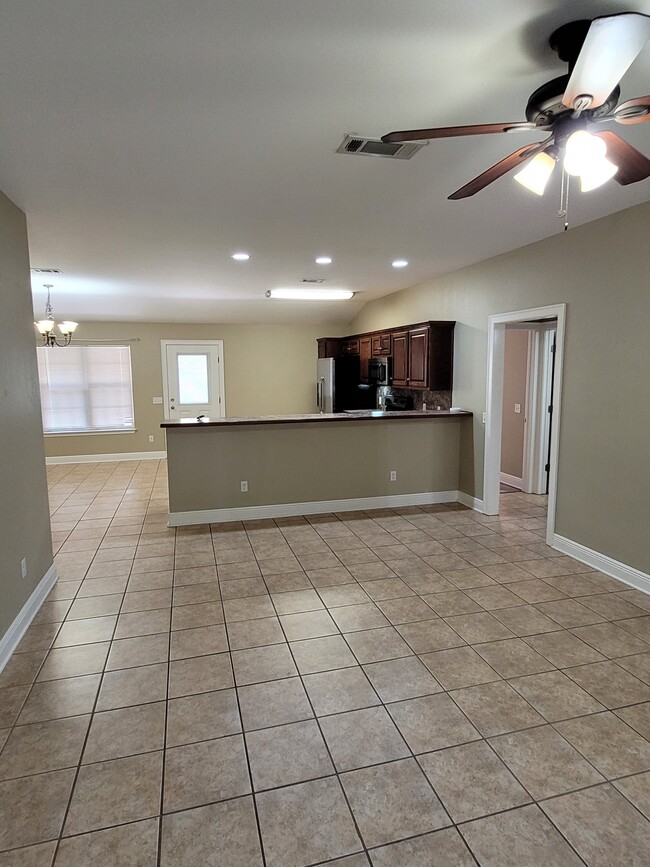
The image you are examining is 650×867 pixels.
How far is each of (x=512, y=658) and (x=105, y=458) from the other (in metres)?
7.18

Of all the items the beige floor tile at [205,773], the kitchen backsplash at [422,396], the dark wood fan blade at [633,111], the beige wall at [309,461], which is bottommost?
the beige floor tile at [205,773]

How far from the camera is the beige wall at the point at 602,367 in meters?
3.29

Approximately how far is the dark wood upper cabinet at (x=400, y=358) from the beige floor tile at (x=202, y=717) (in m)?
4.56

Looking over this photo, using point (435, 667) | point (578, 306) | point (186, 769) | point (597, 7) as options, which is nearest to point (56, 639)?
point (186, 769)

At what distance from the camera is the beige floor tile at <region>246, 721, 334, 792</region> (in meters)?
1.85

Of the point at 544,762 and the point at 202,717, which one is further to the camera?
the point at 202,717

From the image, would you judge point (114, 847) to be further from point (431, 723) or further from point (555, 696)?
point (555, 696)

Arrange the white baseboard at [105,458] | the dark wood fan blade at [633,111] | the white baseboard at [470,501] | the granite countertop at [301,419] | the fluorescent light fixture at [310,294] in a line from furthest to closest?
1. the white baseboard at [105,458]
2. the fluorescent light fixture at [310,294]
3. the white baseboard at [470,501]
4. the granite countertop at [301,419]
5. the dark wood fan blade at [633,111]

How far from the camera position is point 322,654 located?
8.66ft

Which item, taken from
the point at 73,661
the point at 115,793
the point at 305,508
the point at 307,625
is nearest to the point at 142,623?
the point at 73,661

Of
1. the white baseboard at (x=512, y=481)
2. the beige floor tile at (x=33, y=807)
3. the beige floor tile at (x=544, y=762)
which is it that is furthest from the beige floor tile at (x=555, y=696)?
the white baseboard at (x=512, y=481)

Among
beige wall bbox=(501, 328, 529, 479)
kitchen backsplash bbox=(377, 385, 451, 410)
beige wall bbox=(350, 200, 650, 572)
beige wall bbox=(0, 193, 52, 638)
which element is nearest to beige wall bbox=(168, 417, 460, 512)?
kitchen backsplash bbox=(377, 385, 451, 410)

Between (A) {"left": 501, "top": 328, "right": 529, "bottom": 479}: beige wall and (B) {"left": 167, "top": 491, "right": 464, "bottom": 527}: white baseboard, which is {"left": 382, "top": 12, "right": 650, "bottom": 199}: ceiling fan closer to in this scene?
(B) {"left": 167, "top": 491, "right": 464, "bottom": 527}: white baseboard

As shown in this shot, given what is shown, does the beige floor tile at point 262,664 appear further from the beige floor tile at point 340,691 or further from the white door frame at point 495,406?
the white door frame at point 495,406
